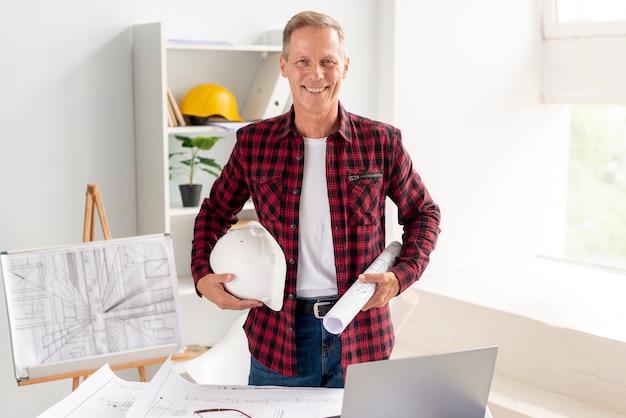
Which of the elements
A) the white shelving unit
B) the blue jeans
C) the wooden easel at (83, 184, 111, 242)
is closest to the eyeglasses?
the blue jeans

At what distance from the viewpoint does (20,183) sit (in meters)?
2.89

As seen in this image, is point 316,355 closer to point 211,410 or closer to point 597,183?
point 211,410

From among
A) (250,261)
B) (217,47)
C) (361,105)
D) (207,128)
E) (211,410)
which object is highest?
(217,47)

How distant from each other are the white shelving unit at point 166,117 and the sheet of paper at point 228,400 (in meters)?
1.41

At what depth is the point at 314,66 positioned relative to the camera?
5.87 ft

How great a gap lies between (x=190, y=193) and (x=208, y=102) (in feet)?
1.16

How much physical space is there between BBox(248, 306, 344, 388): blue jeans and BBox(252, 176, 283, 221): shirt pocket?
0.25 meters

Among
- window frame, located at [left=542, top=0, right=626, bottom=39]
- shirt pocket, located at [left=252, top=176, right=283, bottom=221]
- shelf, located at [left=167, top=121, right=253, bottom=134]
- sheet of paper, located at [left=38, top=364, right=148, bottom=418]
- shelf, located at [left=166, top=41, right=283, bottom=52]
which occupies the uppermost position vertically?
window frame, located at [left=542, top=0, right=626, bottom=39]

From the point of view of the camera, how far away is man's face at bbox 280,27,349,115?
5.86 ft

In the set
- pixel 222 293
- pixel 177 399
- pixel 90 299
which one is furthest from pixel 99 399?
pixel 90 299

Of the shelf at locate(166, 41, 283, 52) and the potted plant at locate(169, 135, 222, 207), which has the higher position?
the shelf at locate(166, 41, 283, 52)

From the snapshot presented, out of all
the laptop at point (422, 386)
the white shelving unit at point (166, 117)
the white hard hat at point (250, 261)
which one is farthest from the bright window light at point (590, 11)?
the laptop at point (422, 386)

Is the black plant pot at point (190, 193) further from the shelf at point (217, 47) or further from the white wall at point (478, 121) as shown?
the white wall at point (478, 121)

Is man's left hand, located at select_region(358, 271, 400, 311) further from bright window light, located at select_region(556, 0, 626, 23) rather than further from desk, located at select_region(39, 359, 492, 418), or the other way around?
bright window light, located at select_region(556, 0, 626, 23)
